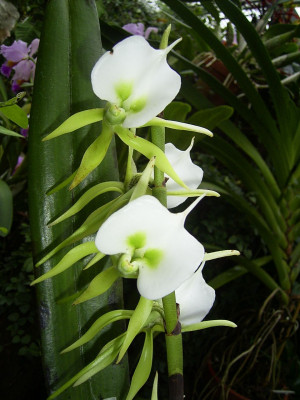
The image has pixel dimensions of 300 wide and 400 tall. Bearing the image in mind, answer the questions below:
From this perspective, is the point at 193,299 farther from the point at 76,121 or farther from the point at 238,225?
the point at 238,225

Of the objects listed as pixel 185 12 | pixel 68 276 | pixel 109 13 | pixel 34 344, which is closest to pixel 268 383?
pixel 34 344

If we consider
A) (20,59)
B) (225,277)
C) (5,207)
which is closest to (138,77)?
(5,207)

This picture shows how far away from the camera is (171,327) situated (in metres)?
0.26

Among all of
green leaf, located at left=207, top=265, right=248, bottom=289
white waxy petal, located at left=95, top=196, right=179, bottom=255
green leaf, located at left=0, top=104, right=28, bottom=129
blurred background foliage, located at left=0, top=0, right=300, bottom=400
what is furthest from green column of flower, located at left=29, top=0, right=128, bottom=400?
green leaf, located at left=207, top=265, right=248, bottom=289

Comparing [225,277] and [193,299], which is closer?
[193,299]

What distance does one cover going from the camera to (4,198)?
22.1 inches

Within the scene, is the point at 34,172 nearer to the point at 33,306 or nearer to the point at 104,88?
the point at 104,88

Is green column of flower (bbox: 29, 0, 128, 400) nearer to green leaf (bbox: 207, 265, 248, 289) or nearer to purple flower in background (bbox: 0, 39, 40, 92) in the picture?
purple flower in background (bbox: 0, 39, 40, 92)

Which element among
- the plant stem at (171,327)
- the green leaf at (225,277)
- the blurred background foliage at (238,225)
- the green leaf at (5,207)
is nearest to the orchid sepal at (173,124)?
the plant stem at (171,327)

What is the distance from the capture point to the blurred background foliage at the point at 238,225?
0.80m

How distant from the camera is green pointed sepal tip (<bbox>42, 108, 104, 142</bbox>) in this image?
0.25 metres

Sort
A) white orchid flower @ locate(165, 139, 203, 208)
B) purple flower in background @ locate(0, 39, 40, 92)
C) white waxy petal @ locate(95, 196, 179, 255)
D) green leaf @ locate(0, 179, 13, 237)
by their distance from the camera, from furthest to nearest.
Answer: purple flower in background @ locate(0, 39, 40, 92) < green leaf @ locate(0, 179, 13, 237) < white orchid flower @ locate(165, 139, 203, 208) < white waxy petal @ locate(95, 196, 179, 255)

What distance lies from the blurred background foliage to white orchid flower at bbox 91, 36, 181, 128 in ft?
1.60

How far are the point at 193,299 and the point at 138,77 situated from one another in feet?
0.58
